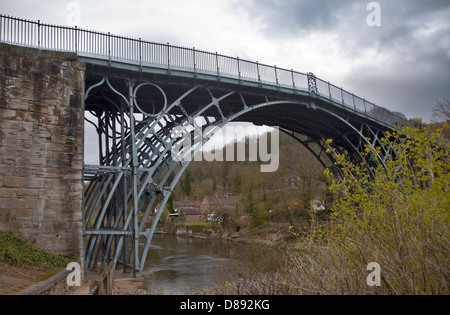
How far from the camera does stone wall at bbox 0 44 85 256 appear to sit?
895 cm

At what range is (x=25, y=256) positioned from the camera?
8.27m

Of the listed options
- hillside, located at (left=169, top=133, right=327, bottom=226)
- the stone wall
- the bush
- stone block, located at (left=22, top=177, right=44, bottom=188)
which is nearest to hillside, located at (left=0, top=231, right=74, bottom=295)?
the stone wall

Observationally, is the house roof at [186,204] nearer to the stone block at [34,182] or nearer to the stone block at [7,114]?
the stone block at [34,182]

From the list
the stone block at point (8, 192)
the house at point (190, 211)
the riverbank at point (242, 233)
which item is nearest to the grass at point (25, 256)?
the stone block at point (8, 192)

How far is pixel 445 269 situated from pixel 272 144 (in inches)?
2022

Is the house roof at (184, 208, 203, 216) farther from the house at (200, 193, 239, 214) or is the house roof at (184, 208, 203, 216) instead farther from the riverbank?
the riverbank

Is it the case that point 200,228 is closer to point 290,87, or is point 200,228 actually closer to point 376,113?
point 376,113

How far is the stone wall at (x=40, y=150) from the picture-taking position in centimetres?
895

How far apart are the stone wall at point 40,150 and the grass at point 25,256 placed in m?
0.24

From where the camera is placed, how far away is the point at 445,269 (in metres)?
4.98

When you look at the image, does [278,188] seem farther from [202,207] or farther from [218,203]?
[202,207]

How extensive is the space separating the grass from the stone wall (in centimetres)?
24

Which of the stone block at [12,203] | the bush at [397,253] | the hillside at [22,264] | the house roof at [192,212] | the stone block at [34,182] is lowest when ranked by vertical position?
the house roof at [192,212]

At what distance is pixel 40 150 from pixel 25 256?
8.58 feet
